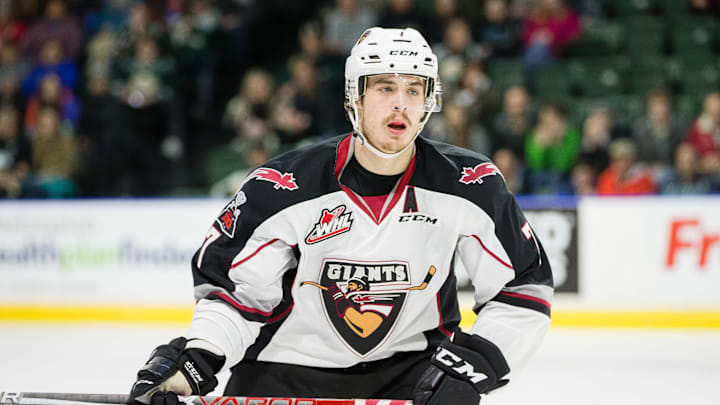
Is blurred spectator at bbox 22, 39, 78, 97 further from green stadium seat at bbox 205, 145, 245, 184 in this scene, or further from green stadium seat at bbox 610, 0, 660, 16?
green stadium seat at bbox 610, 0, 660, 16

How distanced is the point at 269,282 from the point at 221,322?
193 millimetres

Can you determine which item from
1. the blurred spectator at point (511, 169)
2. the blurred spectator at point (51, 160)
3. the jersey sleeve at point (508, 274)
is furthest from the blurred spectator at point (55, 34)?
the jersey sleeve at point (508, 274)

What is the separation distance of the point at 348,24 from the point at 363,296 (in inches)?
258

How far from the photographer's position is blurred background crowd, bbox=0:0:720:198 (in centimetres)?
745

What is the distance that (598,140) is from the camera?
24.6 ft

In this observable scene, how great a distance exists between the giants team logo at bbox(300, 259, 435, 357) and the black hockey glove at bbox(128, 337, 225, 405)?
15.0 inches

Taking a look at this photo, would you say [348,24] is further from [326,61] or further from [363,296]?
[363,296]

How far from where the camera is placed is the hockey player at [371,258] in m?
2.59

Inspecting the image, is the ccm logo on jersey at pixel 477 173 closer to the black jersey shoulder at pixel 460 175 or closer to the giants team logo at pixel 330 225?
the black jersey shoulder at pixel 460 175

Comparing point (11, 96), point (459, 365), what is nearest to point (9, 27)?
point (11, 96)

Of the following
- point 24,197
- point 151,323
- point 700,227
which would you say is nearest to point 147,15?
point 24,197

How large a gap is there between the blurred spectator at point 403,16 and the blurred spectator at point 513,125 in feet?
4.58

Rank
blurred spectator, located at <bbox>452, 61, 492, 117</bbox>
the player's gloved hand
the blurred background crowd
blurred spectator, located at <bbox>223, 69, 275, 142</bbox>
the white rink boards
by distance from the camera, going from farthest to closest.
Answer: blurred spectator, located at <bbox>223, 69, 275, 142</bbox>, blurred spectator, located at <bbox>452, 61, 492, 117</bbox>, the blurred background crowd, the white rink boards, the player's gloved hand

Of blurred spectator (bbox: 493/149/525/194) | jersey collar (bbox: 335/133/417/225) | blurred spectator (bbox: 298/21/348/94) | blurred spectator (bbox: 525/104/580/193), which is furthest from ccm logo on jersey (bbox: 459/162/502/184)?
blurred spectator (bbox: 298/21/348/94)
